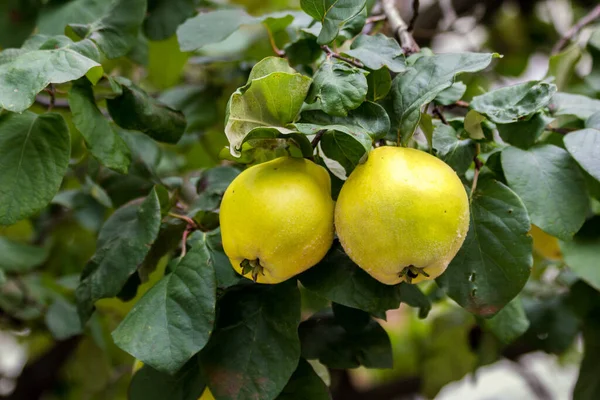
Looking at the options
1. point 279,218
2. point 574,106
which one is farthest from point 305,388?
point 574,106

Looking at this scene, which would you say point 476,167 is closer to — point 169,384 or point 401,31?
point 401,31

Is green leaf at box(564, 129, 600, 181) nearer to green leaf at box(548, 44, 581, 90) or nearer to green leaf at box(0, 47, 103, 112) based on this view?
green leaf at box(548, 44, 581, 90)

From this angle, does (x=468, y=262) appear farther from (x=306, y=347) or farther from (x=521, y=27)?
(x=521, y=27)

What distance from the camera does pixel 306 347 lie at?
0.62m

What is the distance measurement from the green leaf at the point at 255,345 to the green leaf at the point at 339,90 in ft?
0.52

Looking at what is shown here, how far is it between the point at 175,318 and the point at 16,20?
571 millimetres

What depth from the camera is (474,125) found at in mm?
567

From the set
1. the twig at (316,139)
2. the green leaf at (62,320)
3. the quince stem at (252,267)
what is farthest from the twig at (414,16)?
the green leaf at (62,320)

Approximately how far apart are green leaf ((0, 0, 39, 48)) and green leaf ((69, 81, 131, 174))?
1.15 ft

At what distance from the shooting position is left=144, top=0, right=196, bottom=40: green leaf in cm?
82

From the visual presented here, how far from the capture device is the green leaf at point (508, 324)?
0.65 m

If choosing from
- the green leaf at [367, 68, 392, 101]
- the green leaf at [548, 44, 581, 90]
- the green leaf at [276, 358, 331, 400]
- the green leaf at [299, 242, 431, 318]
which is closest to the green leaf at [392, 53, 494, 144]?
the green leaf at [367, 68, 392, 101]

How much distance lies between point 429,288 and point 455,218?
1.41ft

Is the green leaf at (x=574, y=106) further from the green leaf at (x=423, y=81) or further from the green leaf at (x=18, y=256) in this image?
the green leaf at (x=18, y=256)
